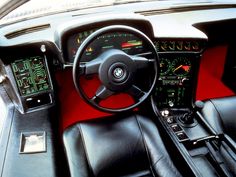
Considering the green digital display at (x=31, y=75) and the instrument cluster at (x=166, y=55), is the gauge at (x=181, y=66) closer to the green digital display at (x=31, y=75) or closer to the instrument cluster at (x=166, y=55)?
the instrument cluster at (x=166, y=55)

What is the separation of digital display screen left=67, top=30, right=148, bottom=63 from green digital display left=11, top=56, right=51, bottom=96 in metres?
0.35

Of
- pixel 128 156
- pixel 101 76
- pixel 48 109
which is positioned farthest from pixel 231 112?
pixel 48 109

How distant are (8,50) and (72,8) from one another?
25.2 inches

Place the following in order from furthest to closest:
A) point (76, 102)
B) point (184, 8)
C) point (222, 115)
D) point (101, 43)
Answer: point (76, 102)
point (184, 8)
point (222, 115)
point (101, 43)

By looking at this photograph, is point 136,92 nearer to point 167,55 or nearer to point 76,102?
point 167,55

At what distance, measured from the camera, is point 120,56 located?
5.50ft

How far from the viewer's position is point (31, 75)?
6.77 ft

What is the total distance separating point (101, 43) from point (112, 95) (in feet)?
1.04

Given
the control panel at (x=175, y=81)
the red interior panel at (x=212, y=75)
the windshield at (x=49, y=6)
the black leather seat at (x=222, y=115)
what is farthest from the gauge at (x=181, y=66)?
the red interior panel at (x=212, y=75)

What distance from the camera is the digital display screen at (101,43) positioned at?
178cm

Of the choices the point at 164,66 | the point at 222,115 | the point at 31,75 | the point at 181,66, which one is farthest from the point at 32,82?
the point at 222,115

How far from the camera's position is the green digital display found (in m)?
2.02

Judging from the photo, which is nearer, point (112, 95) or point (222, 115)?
point (112, 95)

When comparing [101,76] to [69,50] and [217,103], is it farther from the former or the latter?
[217,103]
